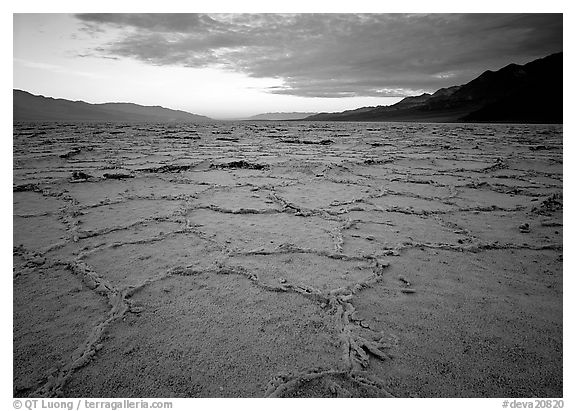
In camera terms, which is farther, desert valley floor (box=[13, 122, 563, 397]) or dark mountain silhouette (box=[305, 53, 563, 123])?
dark mountain silhouette (box=[305, 53, 563, 123])

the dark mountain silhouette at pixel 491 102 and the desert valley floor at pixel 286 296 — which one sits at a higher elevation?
the dark mountain silhouette at pixel 491 102

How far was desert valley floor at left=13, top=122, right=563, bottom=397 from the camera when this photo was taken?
2.67ft

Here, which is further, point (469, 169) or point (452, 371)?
point (469, 169)

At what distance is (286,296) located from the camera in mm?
1153

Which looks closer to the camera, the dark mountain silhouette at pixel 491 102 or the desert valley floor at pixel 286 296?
the desert valley floor at pixel 286 296

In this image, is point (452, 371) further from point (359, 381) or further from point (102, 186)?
point (102, 186)

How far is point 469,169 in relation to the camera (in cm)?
374

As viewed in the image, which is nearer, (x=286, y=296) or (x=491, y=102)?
(x=286, y=296)

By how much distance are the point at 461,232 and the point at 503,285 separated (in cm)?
57

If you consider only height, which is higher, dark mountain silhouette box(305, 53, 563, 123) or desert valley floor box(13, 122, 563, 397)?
dark mountain silhouette box(305, 53, 563, 123)

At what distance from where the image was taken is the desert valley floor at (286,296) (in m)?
0.81
